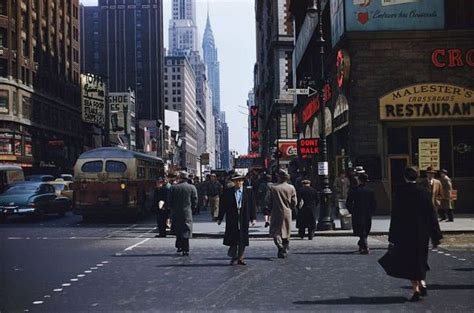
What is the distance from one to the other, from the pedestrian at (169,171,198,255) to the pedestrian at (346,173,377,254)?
3.62 metres

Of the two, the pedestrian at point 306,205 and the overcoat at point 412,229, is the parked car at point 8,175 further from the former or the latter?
the overcoat at point 412,229

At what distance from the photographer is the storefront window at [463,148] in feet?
79.5

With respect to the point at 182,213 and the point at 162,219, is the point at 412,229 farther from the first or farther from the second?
the point at 162,219

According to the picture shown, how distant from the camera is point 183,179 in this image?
1312 cm

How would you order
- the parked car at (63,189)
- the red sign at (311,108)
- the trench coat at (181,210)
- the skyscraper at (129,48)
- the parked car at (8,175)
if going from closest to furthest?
the trench coat at (181,210) → the parked car at (63,189) → the red sign at (311,108) → the parked car at (8,175) → the skyscraper at (129,48)

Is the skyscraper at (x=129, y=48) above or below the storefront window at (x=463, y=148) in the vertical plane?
above

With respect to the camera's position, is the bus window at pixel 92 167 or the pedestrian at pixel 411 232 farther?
the bus window at pixel 92 167

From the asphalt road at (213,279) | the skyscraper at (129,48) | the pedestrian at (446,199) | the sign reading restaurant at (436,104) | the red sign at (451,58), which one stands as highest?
the skyscraper at (129,48)

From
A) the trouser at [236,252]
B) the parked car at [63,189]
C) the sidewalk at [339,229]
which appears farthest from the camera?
the parked car at [63,189]

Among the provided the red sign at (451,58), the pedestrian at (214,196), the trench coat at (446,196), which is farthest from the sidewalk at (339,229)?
the red sign at (451,58)

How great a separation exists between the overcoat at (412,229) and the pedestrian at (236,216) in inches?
156

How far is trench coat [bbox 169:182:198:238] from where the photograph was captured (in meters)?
12.8

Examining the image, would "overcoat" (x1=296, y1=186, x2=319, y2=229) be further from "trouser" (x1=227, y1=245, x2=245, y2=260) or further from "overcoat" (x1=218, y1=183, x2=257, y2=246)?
"trouser" (x1=227, y1=245, x2=245, y2=260)

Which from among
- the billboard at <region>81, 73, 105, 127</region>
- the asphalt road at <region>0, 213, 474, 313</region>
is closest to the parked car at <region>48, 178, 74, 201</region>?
the asphalt road at <region>0, 213, 474, 313</region>
